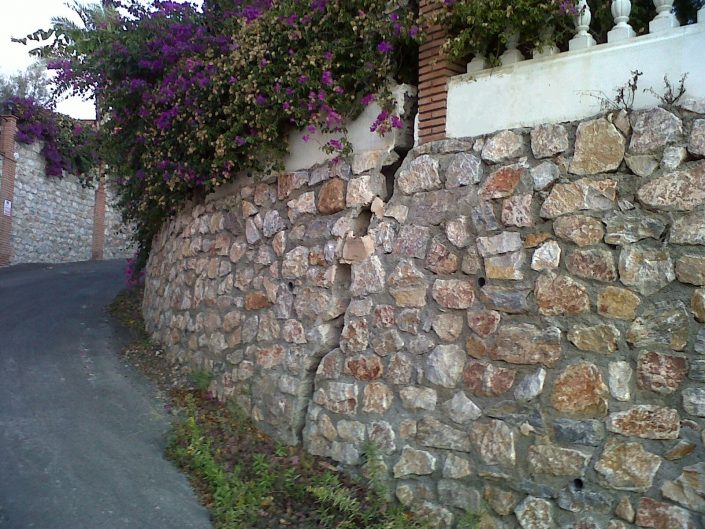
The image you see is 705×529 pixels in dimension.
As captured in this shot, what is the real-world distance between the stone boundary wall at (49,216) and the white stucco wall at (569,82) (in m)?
11.7

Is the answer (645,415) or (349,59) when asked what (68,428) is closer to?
(349,59)

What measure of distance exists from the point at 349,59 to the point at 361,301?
1781mm

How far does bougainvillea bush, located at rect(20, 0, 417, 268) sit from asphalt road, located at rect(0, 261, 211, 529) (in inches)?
69.4

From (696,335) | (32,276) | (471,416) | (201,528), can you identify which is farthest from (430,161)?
(32,276)

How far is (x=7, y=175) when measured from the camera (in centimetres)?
1491

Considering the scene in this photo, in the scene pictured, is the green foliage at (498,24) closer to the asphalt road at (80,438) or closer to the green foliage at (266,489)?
the green foliage at (266,489)

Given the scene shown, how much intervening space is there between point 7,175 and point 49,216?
1.72 m

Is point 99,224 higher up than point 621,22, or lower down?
lower down

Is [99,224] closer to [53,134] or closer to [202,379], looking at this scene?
[53,134]

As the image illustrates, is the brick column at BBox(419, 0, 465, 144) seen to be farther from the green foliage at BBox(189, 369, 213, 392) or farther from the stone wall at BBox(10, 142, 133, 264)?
the stone wall at BBox(10, 142, 133, 264)

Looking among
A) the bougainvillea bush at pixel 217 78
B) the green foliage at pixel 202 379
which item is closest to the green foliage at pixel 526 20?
the bougainvillea bush at pixel 217 78

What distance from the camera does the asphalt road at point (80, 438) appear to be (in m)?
4.04

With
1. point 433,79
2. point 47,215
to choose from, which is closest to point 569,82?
point 433,79

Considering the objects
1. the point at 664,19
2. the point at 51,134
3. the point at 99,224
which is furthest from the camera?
the point at 99,224
